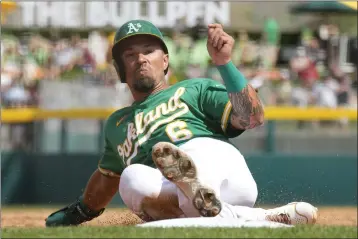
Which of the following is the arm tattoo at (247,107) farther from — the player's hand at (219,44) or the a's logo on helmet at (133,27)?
the a's logo on helmet at (133,27)

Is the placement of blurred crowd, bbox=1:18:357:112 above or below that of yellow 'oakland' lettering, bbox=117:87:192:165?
below

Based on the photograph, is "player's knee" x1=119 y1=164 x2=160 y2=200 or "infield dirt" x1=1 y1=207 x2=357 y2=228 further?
"infield dirt" x1=1 y1=207 x2=357 y2=228

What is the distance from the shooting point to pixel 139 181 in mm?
4652

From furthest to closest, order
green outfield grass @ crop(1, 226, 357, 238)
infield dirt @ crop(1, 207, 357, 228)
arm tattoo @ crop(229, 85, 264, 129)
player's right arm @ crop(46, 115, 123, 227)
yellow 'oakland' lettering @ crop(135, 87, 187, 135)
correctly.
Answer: infield dirt @ crop(1, 207, 357, 228), player's right arm @ crop(46, 115, 123, 227), yellow 'oakland' lettering @ crop(135, 87, 187, 135), arm tattoo @ crop(229, 85, 264, 129), green outfield grass @ crop(1, 226, 357, 238)

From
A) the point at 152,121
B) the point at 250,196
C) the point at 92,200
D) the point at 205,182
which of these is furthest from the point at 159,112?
the point at 92,200

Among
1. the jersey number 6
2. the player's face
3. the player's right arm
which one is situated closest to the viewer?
the jersey number 6

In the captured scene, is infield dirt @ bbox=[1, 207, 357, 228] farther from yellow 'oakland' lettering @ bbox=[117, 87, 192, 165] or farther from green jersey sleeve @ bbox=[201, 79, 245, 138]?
green jersey sleeve @ bbox=[201, 79, 245, 138]

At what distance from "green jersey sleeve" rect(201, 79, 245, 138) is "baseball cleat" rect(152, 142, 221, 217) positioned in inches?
29.8

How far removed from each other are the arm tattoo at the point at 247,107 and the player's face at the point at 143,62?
0.63m

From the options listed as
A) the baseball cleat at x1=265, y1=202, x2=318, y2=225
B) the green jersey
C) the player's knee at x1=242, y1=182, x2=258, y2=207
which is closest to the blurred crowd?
the green jersey

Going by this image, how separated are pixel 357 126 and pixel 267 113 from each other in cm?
126

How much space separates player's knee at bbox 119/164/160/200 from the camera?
465 centimetres

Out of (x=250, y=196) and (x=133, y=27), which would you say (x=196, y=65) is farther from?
(x=250, y=196)

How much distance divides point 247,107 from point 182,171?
673 mm
